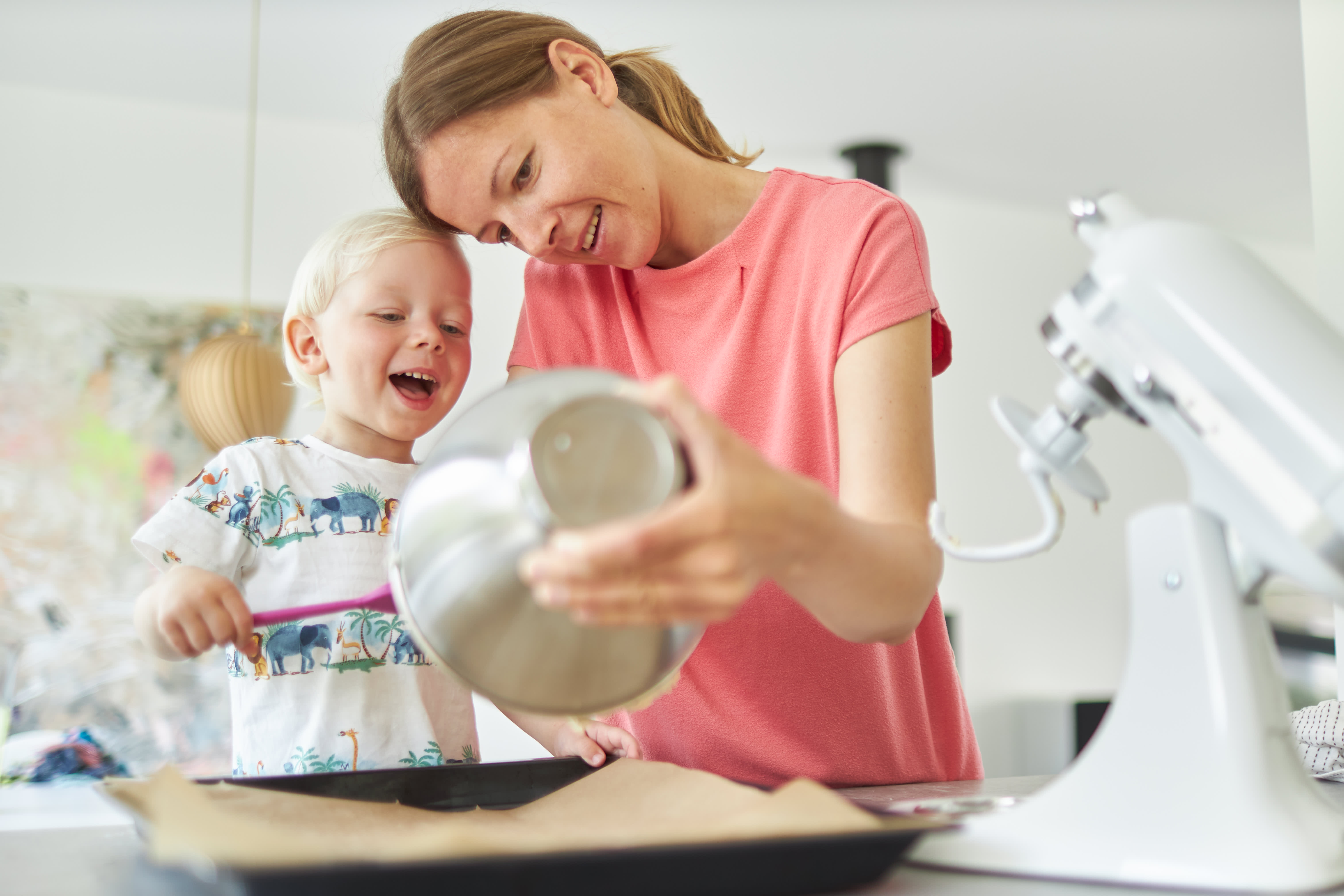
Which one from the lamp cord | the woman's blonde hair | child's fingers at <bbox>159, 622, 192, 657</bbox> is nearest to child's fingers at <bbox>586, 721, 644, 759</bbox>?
child's fingers at <bbox>159, 622, 192, 657</bbox>

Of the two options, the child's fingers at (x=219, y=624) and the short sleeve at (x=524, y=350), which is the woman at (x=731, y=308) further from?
the child's fingers at (x=219, y=624)

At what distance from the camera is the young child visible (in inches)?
39.6

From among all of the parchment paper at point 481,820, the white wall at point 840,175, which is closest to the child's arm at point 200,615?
the parchment paper at point 481,820

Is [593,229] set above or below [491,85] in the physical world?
below

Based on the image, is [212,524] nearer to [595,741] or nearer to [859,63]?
[595,741]

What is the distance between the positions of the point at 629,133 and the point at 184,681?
108 inches

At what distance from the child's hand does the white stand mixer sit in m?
0.39

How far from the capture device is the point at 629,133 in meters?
1.02

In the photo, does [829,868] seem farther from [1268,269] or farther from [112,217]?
[112,217]

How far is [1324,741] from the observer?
3.29ft

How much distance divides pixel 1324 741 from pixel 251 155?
3.05 metres

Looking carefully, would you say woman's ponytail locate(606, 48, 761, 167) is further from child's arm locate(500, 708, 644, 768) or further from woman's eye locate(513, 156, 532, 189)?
child's arm locate(500, 708, 644, 768)

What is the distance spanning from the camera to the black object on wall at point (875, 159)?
4055 mm

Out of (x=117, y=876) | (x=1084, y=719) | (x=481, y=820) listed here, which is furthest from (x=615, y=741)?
(x=1084, y=719)
